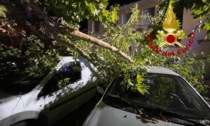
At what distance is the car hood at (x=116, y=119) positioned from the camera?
2910 millimetres

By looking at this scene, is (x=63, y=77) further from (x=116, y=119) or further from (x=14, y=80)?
(x=116, y=119)

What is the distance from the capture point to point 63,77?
15.5ft

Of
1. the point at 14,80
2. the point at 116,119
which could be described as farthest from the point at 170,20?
the point at 14,80

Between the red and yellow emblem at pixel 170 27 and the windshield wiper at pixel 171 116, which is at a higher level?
the red and yellow emblem at pixel 170 27

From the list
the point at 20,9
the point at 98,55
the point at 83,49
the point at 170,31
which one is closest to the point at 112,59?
the point at 98,55

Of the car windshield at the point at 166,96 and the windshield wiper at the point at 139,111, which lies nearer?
the windshield wiper at the point at 139,111

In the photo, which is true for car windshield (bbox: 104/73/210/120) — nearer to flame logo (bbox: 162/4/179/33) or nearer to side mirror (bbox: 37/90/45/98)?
side mirror (bbox: 37/90/45/98)

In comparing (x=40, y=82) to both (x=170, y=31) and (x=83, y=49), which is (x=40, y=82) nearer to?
(x=83, y=49)

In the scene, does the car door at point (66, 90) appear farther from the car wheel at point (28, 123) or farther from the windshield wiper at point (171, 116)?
the windshield wiper at point (171, 116)

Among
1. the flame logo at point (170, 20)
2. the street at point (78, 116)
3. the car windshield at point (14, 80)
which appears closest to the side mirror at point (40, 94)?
the car windshield at point (14, 80)

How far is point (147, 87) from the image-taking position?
379 centimetres

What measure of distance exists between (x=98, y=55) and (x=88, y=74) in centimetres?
178

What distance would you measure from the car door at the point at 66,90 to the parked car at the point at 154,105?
1.14 meters

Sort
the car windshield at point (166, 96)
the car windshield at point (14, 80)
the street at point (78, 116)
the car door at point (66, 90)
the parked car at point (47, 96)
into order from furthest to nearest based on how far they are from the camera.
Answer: the street at point (78, 116)
the car door at point (66, 90)
the car windshield at point (14, 80)
the parked car at point (47, 96)
the car windshield at point (166, 96)
